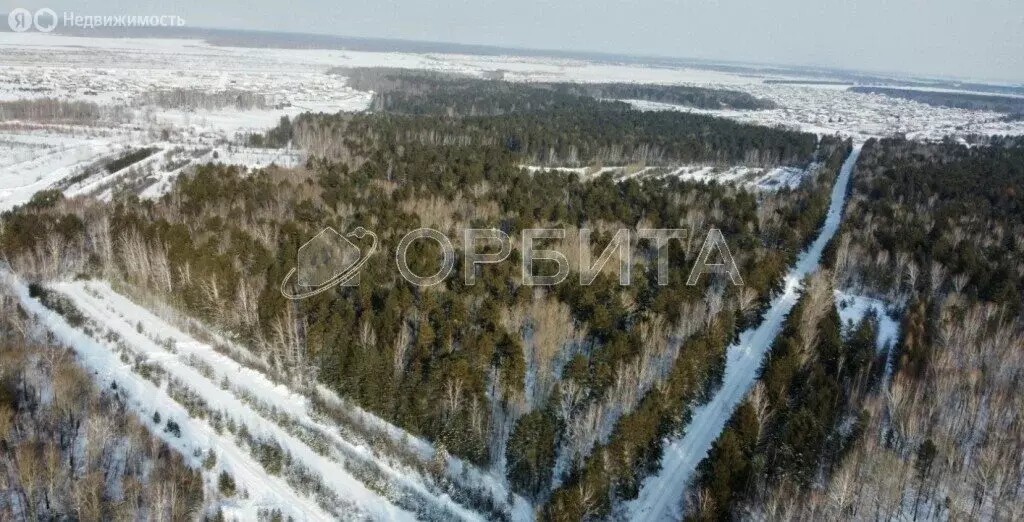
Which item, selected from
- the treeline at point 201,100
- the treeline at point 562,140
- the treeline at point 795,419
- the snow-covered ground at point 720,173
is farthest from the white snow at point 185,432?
the treeline at point 201,100

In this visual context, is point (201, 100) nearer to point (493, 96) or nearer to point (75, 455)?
point (493, 96)

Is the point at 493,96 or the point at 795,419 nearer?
the point at 795,419

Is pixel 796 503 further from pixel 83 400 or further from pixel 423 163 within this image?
pixel 423 163

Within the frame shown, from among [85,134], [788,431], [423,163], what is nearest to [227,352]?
[788,431]

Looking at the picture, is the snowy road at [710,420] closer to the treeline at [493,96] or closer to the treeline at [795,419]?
the treeline at [795,419]

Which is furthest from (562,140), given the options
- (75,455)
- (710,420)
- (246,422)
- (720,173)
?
(75,455)

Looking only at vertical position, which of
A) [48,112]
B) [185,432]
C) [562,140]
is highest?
[562,140]
